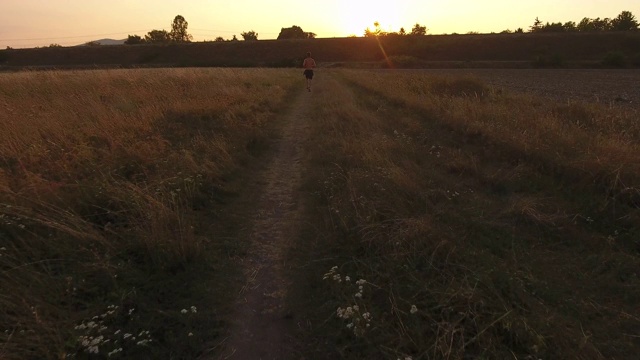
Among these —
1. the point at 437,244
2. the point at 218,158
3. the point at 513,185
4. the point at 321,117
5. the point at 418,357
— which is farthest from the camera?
the point at 321,117

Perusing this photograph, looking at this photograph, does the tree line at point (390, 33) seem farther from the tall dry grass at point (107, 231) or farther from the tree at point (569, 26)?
the tall dry grass at point (107, 231)

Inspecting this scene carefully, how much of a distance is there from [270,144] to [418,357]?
7.00 meters

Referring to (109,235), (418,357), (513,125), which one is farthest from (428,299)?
(513,125)

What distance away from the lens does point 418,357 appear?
2482mm

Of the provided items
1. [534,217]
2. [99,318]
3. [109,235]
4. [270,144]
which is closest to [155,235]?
[109,235]

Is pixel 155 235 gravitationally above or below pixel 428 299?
above

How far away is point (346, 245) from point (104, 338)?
2283 mm

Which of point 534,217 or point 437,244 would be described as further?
point 534,217

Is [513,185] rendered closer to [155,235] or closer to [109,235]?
[155,235]

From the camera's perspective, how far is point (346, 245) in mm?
3957

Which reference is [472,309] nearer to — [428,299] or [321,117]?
[428,299]

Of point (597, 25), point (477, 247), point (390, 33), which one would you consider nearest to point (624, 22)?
point (597, 25)

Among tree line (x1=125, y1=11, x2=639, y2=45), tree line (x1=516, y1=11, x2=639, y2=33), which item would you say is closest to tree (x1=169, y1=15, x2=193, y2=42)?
tree line (x1=125, y1=11, x2=639, y2=45)

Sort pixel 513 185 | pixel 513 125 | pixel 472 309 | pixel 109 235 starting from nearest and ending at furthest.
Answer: pixel 472 309 < pixel 109 235 < pixel 513 185 < pixel 513 125
